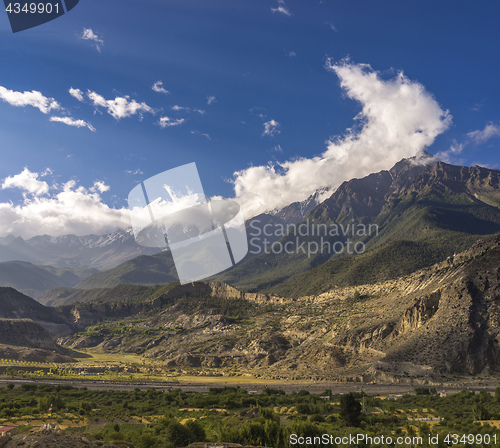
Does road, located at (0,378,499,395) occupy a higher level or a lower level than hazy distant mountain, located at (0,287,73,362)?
lower

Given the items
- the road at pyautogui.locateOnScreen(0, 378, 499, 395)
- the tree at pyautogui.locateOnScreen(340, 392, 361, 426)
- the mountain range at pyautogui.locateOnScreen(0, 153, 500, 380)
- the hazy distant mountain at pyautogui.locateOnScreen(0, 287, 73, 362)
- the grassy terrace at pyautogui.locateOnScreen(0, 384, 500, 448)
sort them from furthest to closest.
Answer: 1. the hazy distant mountain at pyautogui.locateOnScreen(0, 287, 73, 362)
2. the mountain range at pyautogui.locateOnScreen(0, 153, 500, 380)
3. the road at pyautogui.locateOnScreen(0, 378, 499, 395)
4. the tree at pyautogui.locateOnScreen(340, 392, 361, 426)
5. the grassy terrace at pyautogui.locateOnScreen(0, 384, 500, 448)

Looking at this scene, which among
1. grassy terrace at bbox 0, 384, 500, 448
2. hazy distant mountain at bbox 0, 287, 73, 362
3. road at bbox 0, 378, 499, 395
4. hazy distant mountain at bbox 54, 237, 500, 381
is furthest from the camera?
hazy distant mountain at bbox 0, 287, 73, 362

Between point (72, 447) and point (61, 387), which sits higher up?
point (72, 447)

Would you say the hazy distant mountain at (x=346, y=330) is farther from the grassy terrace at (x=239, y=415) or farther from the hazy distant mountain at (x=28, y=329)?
the grassy terrace at (x=239, y=415)

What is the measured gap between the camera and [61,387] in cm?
4947

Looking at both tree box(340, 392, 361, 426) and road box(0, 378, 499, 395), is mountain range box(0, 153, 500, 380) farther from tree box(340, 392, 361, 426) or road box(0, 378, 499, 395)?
tree box(340, 392, 361, 426)

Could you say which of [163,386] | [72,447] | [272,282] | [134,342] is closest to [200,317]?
[134,342]

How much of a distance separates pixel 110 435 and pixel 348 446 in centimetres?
1257

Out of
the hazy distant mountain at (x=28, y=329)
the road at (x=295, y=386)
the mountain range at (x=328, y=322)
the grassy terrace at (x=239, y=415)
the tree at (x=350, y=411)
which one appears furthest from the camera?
the hazy distant mountain at (x=28, y=329)

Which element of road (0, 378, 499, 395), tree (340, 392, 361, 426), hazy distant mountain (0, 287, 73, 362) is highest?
hazy distant mountain (0, 287, 73, 362)

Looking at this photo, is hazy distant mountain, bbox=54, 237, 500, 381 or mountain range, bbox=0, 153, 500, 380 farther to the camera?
mountain range, bbox=0, 153, 500, 380

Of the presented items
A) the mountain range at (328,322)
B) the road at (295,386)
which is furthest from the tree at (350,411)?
the mountain range at (328,322)

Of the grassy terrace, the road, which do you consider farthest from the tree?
the road

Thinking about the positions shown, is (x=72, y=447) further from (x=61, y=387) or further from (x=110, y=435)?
(x=61, y=387)
